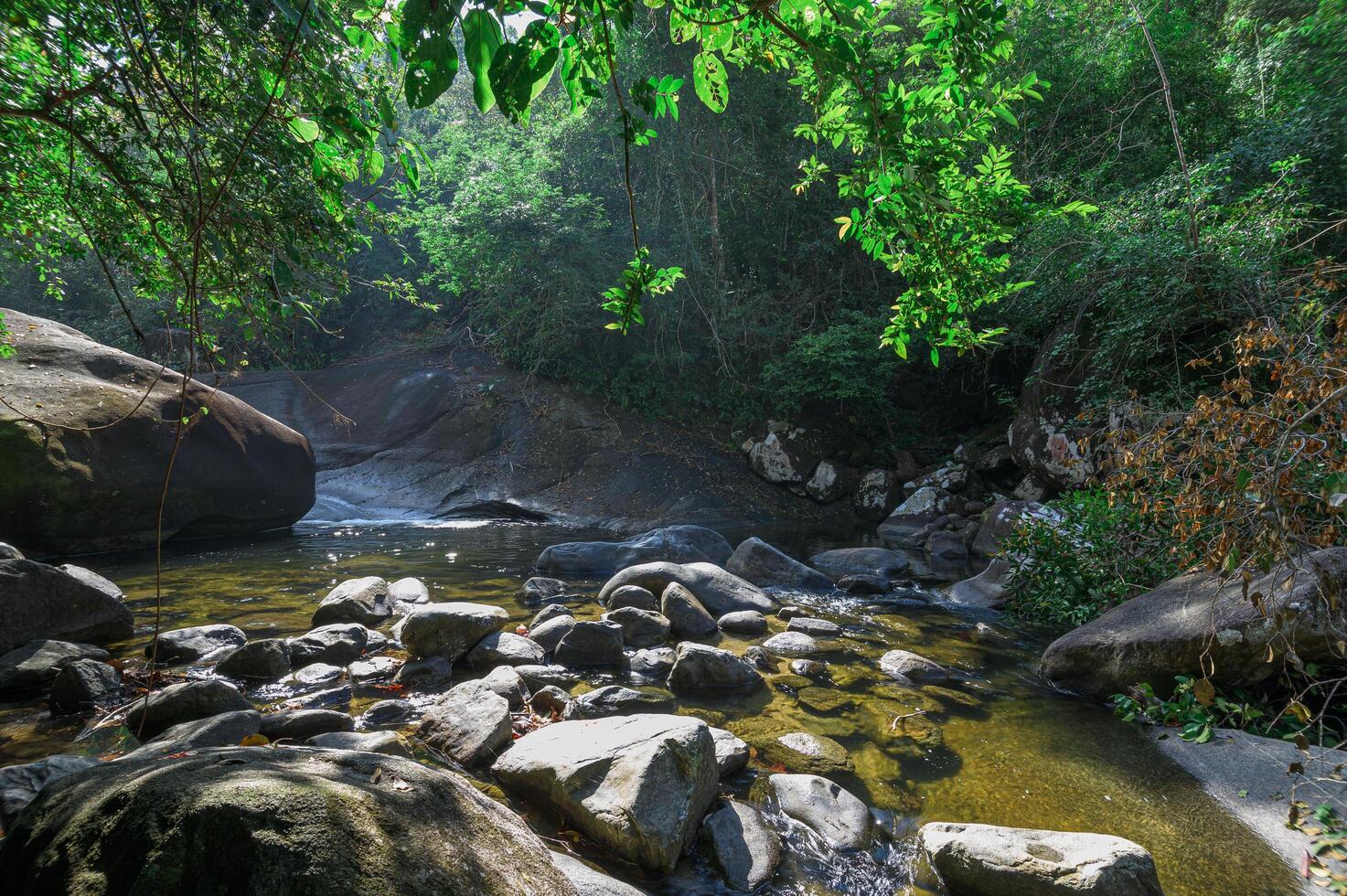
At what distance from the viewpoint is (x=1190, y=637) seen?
171 inches

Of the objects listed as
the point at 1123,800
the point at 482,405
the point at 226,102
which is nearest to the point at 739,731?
Answer: the point at 1123,800

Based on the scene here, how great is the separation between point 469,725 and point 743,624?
10.2 feet

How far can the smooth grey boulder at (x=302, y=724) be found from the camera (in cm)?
374

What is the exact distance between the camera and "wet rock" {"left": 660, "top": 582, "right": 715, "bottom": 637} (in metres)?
6.28

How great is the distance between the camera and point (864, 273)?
56.6 ft

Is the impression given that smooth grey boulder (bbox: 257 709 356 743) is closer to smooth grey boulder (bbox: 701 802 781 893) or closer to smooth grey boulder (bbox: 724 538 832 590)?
smooth grey boulder (bbox: 701 802 781 893)

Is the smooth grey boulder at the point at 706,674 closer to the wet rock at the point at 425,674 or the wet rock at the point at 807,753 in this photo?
the wet rock at the point at 807,753

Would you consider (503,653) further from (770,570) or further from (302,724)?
(770,570)

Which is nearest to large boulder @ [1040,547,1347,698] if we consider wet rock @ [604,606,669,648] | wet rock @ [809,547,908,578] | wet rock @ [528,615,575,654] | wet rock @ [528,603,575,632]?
wet rock @ [604,606,669,648]

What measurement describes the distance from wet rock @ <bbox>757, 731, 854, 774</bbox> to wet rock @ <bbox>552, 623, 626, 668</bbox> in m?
1.61

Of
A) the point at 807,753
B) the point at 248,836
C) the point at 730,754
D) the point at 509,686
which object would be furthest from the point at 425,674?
the point at 248,836

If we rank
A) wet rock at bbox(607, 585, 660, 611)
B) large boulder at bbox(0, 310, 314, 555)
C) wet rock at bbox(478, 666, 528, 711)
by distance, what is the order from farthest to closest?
large boulder at bbox(0, 310, 314, 555)
wet rock at bbox(607, 585, 660, 611)
wet rock at bbox(478, 666, 528, 711)

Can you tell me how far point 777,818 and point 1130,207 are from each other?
9.84m

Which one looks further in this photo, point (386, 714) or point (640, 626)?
point (640, 626)
